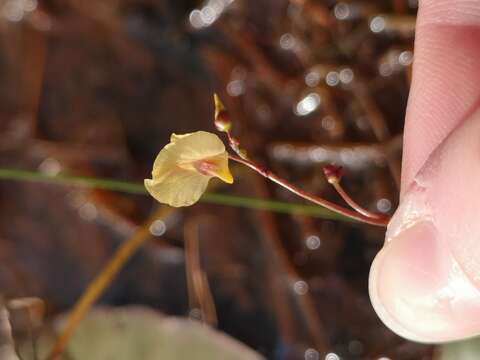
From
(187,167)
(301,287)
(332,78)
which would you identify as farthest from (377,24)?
(187,167)

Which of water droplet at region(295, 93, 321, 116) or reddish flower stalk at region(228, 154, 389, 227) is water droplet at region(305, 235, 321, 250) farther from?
reddish flower stalk at region(228, 154, 389, 227)

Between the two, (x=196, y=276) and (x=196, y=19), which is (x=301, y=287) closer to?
(x=196, y=276)

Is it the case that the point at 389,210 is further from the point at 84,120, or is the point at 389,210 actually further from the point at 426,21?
the point at 84,120

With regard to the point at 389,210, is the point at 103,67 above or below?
above

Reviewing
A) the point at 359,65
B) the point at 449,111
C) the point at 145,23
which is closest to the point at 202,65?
the point at 145,23

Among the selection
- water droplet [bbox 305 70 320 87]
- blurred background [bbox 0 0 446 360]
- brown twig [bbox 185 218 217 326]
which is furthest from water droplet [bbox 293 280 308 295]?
water droplet [bbox 305 70 320 87]

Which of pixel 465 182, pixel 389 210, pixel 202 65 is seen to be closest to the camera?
pixel 465 182
